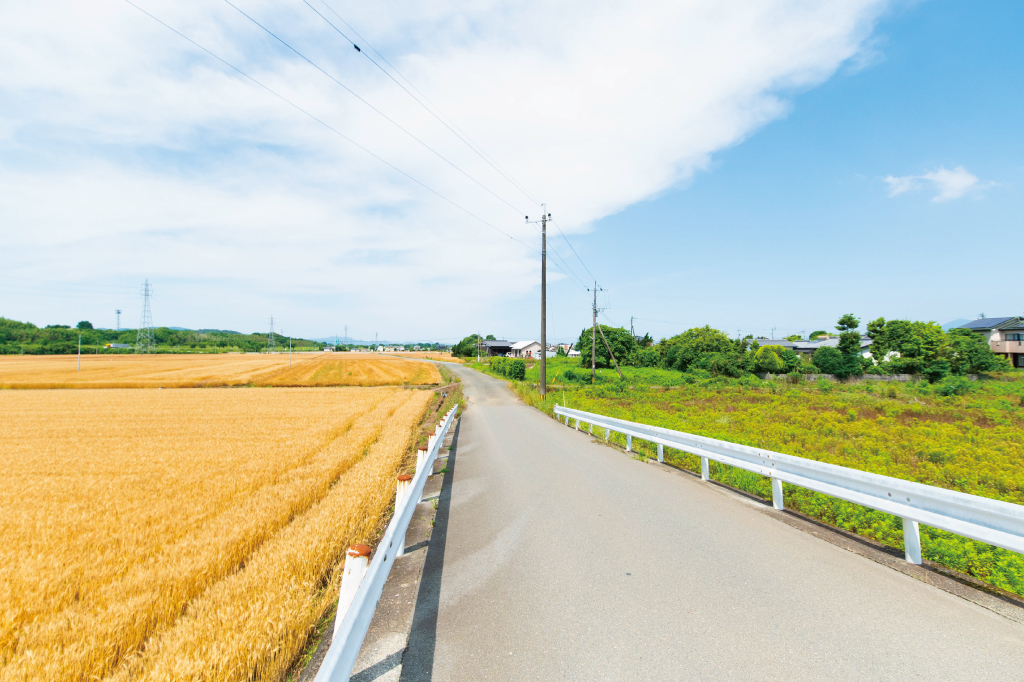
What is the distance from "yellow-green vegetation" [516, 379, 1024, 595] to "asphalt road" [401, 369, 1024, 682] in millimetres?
959

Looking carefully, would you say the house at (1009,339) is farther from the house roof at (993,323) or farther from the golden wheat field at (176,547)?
the golden wheat field at (176,547)

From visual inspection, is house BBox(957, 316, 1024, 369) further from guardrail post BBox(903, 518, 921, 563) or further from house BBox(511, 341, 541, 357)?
house BBox(511, 341, 541, 357)

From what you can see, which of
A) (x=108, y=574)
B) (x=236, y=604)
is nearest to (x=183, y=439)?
(x=108, y=574)

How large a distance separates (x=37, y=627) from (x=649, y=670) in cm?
459

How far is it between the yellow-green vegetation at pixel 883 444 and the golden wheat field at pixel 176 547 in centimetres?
611

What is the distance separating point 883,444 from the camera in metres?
11.0

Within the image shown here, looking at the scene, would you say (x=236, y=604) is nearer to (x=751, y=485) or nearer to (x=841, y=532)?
(x=841, y=532)

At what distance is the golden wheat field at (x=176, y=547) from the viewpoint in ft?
9.59

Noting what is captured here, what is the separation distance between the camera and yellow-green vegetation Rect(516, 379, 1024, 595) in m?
4.86

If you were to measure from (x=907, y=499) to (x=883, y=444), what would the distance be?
8.74m

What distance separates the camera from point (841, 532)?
5.23 meters

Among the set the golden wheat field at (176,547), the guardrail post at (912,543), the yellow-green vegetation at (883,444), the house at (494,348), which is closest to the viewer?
the golden wheat field at (176,547)

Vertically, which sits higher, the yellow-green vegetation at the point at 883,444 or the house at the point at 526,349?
the house at the point at 526,349

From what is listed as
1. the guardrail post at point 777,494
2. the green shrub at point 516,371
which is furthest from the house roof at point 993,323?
the guardrail post at point 777,494
